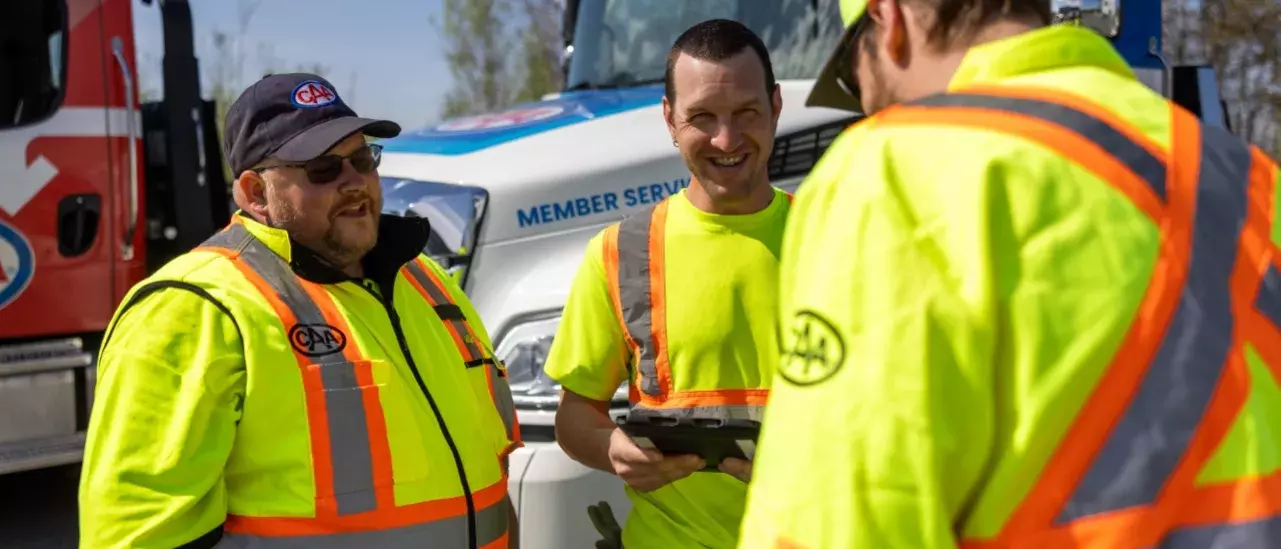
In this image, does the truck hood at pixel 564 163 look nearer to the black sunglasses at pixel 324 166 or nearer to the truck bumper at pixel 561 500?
the truck bumper at pixel 561 500

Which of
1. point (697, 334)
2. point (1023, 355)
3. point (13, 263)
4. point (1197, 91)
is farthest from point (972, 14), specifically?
point (1197, 91)

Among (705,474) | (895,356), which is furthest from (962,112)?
(705,474)

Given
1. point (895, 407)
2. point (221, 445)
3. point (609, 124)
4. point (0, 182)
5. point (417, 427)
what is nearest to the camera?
point (895, 407)

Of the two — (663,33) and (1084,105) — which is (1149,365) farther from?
(663,33)

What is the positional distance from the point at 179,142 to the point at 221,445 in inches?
139

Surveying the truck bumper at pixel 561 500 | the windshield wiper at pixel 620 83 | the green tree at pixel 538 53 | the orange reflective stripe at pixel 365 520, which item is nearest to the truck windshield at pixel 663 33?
the windshield wiper at pixel 620 83

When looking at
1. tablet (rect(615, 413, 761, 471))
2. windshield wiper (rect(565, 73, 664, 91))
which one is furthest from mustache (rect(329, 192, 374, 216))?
windshield wiper (rect(565, 73, 664, 91))

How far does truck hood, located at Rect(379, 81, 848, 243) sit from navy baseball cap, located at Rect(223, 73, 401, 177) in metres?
1.31

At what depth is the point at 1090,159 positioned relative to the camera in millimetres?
1009

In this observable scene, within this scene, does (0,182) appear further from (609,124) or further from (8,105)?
(609,124)

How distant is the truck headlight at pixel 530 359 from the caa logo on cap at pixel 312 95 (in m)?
1.13

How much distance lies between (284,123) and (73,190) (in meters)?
3.05

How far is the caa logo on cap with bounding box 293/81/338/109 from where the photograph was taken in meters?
2.19

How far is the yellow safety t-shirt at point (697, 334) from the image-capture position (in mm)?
2225
